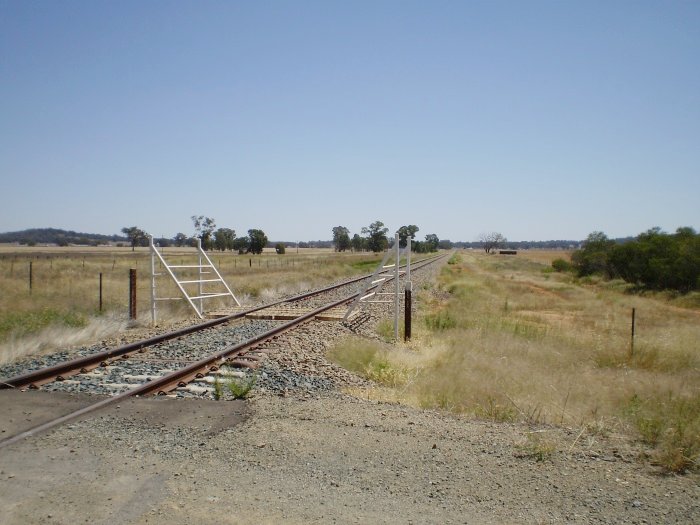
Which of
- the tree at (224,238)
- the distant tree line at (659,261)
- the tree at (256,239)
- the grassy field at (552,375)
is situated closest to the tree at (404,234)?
the grassy field at (552,375)

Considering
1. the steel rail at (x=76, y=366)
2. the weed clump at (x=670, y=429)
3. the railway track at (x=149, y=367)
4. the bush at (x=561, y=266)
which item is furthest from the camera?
the bush at (x=561, y=266)

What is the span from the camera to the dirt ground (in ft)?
14.6

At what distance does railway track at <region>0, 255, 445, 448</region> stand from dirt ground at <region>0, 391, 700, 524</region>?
1.04 m

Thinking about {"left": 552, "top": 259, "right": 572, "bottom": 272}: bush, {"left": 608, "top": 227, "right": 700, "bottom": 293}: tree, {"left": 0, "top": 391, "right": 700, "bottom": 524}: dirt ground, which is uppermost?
{"left": 608, "top": 227, "right": 700, "bottom": 293}: tree

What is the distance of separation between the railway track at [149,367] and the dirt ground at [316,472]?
104cm

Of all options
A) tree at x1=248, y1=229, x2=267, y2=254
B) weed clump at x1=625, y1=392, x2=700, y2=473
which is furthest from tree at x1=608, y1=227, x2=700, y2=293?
tree at x1=248, y1=229, x2=267, y2=254

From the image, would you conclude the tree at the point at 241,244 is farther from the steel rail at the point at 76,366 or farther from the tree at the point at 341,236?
the steel rail at the point at 76,366

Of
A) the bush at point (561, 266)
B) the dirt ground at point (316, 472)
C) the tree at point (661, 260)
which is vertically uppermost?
the tree at point (661, 260)

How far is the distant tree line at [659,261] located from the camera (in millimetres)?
38969

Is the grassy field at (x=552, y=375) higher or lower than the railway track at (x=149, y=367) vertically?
lower

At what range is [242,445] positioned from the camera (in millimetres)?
5914

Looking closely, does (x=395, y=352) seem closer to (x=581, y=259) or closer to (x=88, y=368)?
(x=88, y=368)

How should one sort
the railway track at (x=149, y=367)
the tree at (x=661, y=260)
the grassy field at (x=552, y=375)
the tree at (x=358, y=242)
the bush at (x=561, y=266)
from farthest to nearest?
the tree at (x=358, y=242), the bush at (x=561, y=266), the tree at (x=661, y=260), the railway track at (x=149, y=367), the grassy field at (x=552, y=375)

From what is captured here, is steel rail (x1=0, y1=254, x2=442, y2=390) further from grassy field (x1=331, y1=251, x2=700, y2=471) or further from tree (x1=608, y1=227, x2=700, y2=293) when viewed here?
tree (x1=608, y1=227, x2=700, y2=293)
